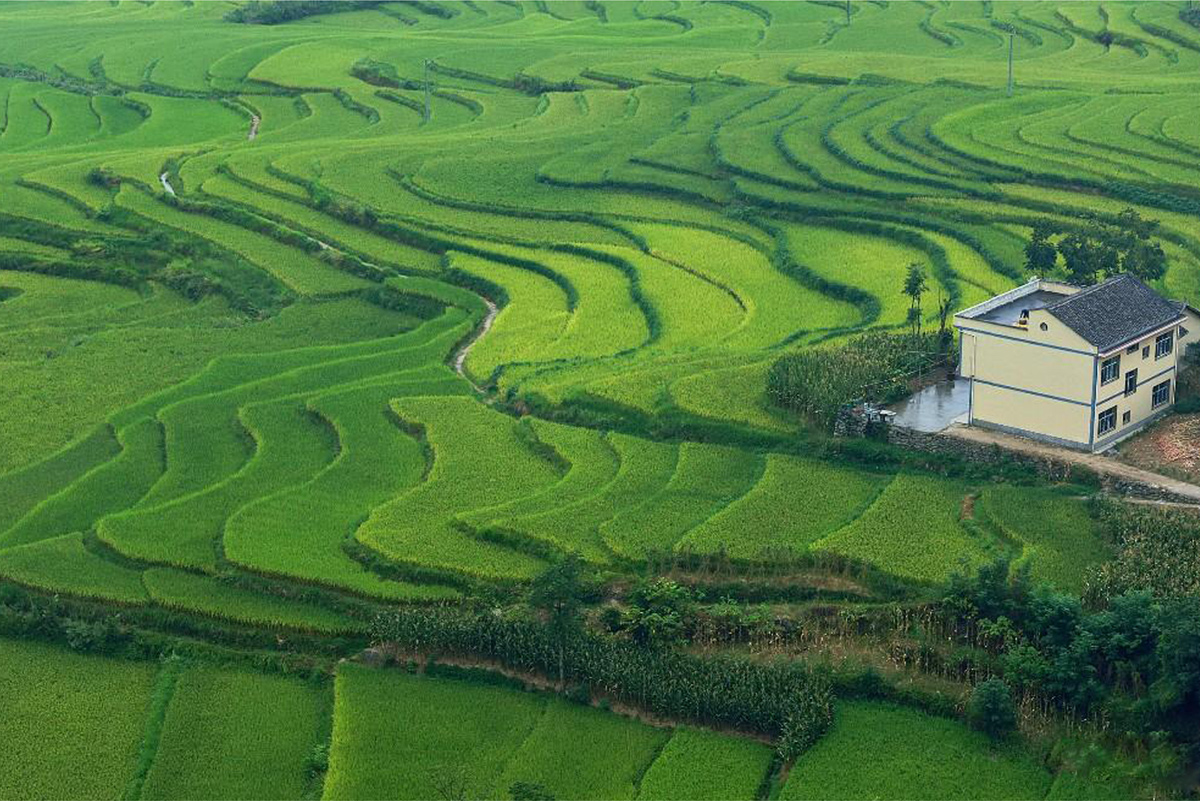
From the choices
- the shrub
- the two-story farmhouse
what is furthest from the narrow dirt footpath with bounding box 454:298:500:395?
the shrub

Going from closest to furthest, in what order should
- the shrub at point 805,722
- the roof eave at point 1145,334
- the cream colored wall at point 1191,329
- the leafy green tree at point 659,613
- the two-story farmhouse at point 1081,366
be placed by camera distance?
1. the shrub at point 805,722
2. the leafy green tree at point 659,613
3. the roof eave at point 1145,334
4. the two-story farmhouse at point 1081,366
5. the cream colored wall at point 1191,329

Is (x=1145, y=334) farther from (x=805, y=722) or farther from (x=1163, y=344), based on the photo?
(x=805, y=722)

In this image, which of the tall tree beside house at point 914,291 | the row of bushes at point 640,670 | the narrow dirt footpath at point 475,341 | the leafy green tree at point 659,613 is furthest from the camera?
the narrow dirt footpath at point 475,341

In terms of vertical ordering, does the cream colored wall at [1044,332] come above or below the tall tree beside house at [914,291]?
above

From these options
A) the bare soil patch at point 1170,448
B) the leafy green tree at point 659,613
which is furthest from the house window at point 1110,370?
the leafy green tree at point 659,613

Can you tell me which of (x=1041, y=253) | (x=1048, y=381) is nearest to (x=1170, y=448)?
(x=1048, y=381)

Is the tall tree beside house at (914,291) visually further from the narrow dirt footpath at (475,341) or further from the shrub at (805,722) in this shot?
the shrub at (805,722)

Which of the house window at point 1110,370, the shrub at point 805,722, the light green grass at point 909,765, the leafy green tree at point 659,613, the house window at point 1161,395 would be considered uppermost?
the house window at point 1110,370
